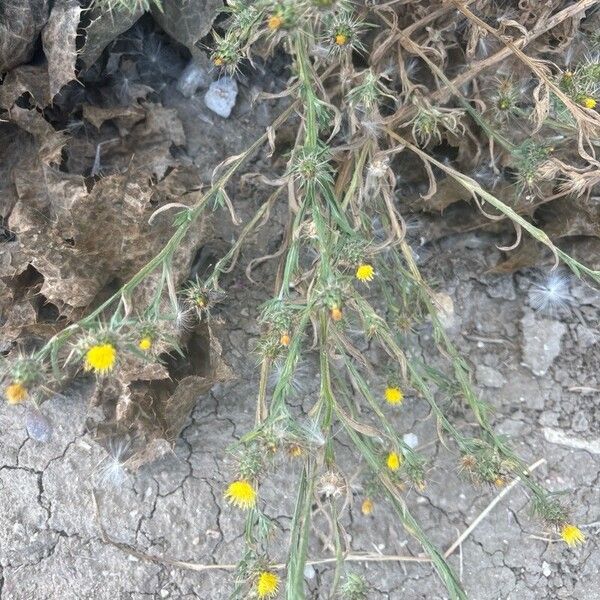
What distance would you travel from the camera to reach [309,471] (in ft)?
6.51

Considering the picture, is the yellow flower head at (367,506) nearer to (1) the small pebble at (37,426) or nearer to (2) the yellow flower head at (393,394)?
(2) the yellow flower head at (393,394)

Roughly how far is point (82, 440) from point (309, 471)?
3.09 ft

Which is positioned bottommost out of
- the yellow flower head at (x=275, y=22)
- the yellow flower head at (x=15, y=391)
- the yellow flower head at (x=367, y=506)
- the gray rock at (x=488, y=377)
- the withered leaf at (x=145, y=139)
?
the gray rock at (x=488, y=377)

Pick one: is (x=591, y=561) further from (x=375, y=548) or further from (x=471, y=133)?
(x=471, y=133)

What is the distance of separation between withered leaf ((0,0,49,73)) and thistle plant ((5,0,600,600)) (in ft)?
2.44

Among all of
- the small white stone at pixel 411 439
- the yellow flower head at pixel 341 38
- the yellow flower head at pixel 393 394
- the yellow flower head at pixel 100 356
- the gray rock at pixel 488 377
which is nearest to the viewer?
the yellow flower head at pixel 100 356

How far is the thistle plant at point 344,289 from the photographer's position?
1.83 m

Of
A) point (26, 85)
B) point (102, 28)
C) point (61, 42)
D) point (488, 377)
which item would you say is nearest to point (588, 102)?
point (488, 377)

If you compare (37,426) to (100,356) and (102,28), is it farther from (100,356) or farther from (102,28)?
(102,28)

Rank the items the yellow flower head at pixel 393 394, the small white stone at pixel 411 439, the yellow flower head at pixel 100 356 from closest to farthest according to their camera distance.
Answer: the yellow flower head at pixel 100 356 → the yellow flower head at pixel 393 394 → the small white stone at pixel 411 439

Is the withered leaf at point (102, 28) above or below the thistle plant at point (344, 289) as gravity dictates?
above

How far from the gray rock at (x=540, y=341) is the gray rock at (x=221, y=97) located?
1.52m

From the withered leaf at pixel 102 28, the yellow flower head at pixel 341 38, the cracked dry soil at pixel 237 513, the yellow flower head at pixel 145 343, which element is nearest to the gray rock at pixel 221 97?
the withered leaf at pixel 102 28

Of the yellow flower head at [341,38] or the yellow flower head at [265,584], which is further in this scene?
the yellow flower head at [341,38]
